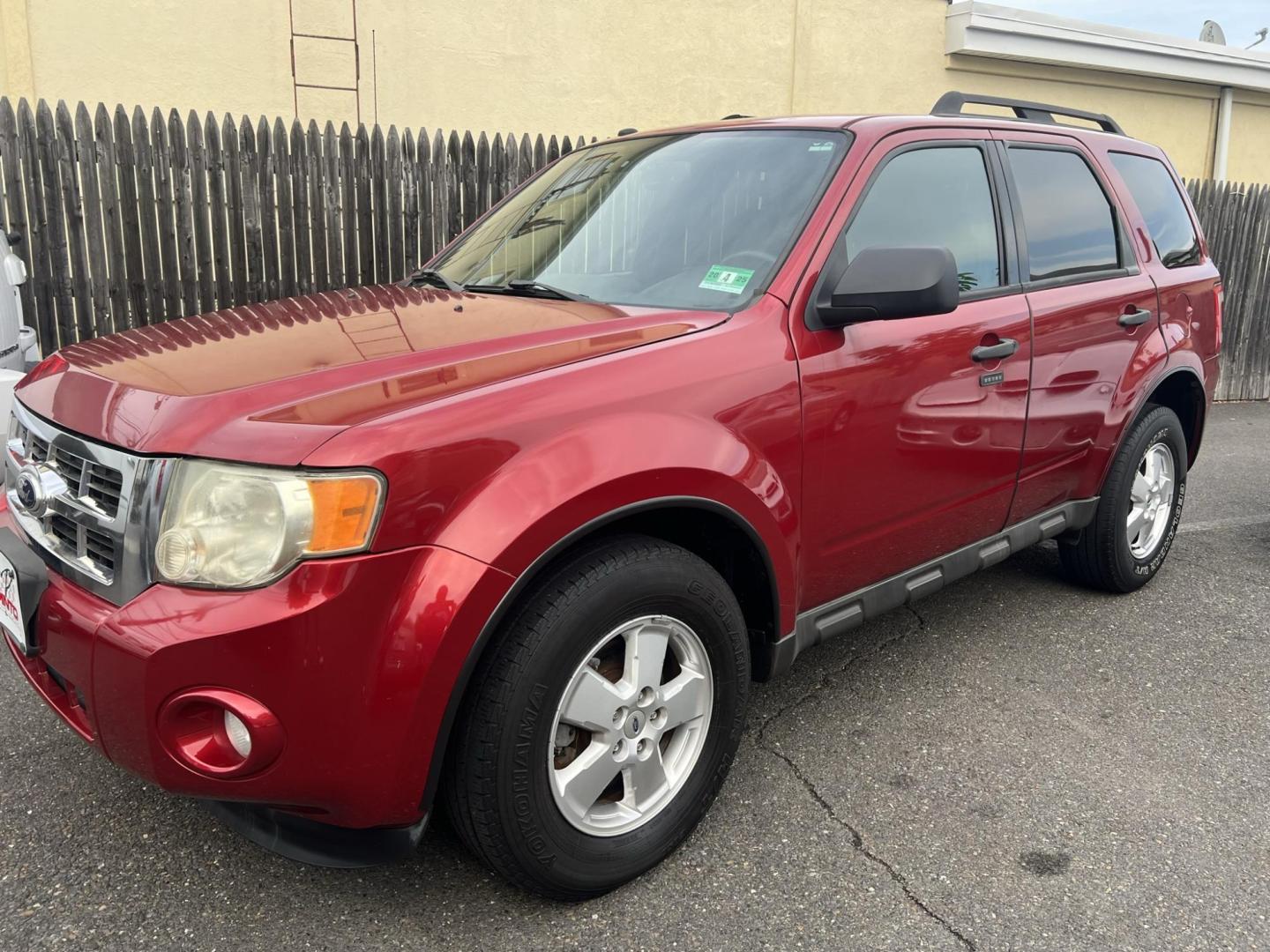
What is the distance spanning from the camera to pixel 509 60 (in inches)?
360

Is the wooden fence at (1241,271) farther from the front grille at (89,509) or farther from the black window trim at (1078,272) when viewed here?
the front grille at (89,509)

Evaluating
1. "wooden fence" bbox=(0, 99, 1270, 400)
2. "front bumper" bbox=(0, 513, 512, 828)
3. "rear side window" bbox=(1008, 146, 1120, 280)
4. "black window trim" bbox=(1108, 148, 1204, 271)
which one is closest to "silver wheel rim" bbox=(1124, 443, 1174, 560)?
"black window trim" bbox=(1108, 148, 1204, 271)

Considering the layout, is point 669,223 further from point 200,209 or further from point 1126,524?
point 200,209

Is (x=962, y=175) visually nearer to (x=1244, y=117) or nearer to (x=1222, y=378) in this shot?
(x=1222, y=378)

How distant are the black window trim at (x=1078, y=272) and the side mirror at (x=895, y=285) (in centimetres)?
99

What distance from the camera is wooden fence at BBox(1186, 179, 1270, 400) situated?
9.83m

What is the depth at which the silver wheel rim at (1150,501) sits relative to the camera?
167 inches

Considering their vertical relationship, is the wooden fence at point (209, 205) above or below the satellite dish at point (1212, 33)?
below

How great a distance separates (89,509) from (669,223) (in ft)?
5.74

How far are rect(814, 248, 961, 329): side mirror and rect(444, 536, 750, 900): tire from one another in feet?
2.62

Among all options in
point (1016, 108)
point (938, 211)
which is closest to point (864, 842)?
point (938, 211)

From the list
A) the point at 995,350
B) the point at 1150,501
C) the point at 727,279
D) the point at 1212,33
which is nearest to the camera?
the point at 727,279

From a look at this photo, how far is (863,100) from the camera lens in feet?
36.7

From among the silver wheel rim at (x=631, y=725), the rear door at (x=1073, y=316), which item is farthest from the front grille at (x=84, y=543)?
the rear door at (x=1073, y=316)
